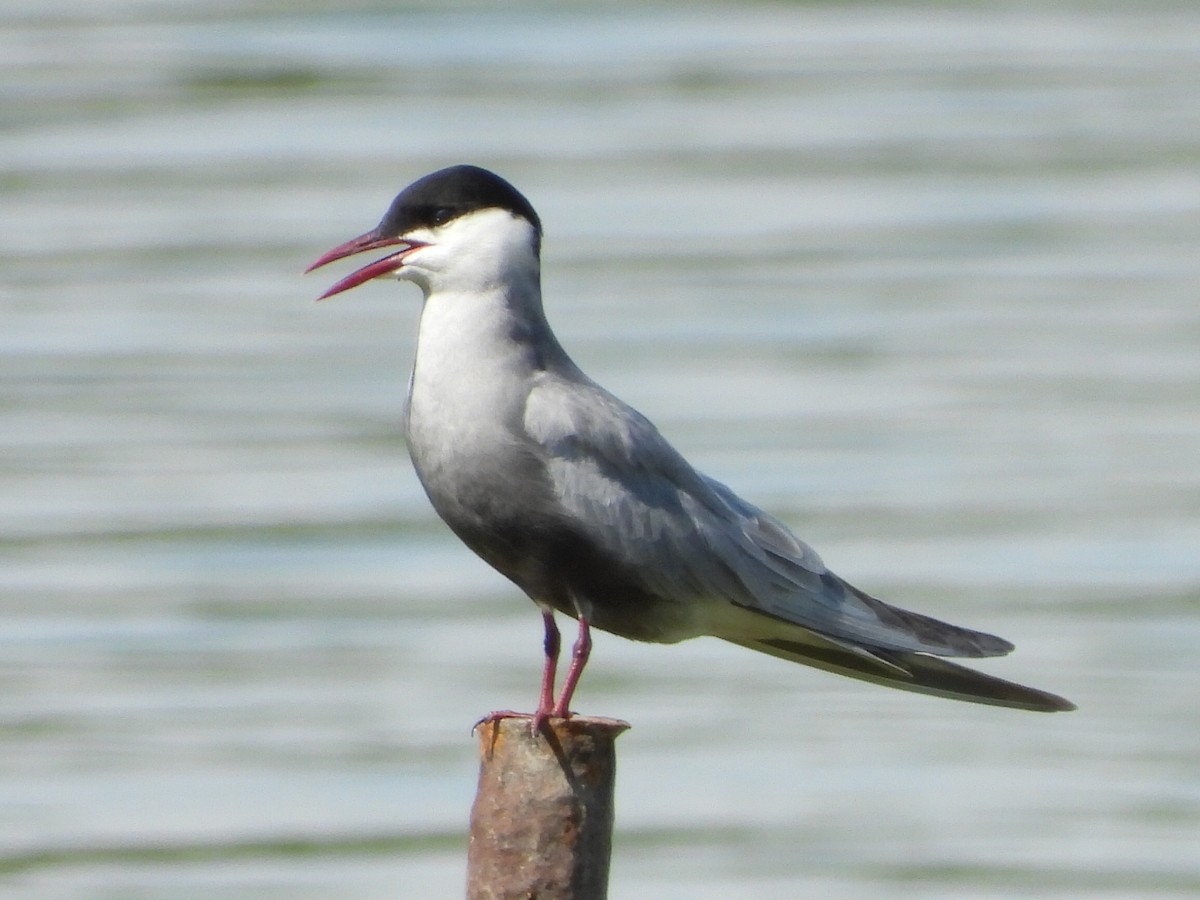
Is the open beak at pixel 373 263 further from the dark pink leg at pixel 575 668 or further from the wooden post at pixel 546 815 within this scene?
the wooden post at pixel 546 815

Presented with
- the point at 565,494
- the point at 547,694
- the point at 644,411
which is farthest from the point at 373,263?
the point at 644,411

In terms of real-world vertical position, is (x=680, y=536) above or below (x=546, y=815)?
above

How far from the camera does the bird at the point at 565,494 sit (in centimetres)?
663

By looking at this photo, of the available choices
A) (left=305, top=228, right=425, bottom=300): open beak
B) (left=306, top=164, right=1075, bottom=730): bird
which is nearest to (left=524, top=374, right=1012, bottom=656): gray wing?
(left=306, top=164, right=1075, bottom=730): bird

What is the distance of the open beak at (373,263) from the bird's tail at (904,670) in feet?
4.25

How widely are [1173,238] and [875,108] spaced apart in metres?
3.14

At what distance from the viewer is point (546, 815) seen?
19.7 feet

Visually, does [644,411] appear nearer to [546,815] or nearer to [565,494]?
[565,494]

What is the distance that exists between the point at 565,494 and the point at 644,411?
481 inches

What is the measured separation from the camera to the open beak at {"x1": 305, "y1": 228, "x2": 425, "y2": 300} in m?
6.73

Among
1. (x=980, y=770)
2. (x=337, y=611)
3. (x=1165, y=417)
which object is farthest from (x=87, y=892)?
(x=1165, y=417)

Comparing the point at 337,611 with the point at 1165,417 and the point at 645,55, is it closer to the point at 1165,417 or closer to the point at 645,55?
the point at 1165,417

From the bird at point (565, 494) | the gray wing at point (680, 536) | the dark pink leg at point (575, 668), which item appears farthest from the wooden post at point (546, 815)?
the gray wing at point (680, 536)

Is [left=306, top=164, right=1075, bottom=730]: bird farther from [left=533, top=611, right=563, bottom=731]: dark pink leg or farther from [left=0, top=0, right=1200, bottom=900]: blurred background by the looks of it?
[left=0, top=0, right=1200, bottom=900]: blurred background
